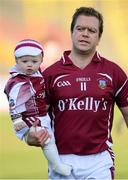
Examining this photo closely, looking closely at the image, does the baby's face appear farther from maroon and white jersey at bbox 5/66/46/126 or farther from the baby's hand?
the baby's hand

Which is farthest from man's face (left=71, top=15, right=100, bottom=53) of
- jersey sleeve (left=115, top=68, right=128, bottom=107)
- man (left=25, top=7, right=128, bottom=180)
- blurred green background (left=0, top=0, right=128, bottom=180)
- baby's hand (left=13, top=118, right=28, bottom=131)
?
blurred green background (left=0, top=0, right=128, bottom=180)

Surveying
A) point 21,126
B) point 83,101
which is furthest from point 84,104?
point 21,126

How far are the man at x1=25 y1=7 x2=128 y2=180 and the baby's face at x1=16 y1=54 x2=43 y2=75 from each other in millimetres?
199

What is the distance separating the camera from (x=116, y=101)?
3.80 metres

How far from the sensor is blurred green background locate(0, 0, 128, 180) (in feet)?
18.9

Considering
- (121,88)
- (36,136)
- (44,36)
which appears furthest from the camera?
(44,36)

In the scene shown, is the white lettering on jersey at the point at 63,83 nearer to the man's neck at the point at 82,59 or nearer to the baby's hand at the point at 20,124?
the man's neck at the point at 82,59

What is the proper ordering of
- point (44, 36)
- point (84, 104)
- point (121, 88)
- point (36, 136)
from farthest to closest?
point (44, 36), point (121, 88), point (84, 104), point (36, 136)

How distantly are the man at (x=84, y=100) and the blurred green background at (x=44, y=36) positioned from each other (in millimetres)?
2059

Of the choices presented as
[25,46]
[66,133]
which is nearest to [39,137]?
[66,133]

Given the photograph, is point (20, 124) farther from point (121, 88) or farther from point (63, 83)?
point (121, 88)

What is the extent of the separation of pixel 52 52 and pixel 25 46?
7.46 ft

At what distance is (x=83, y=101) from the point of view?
11.9 ft

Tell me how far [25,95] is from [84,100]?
1.14 ft
